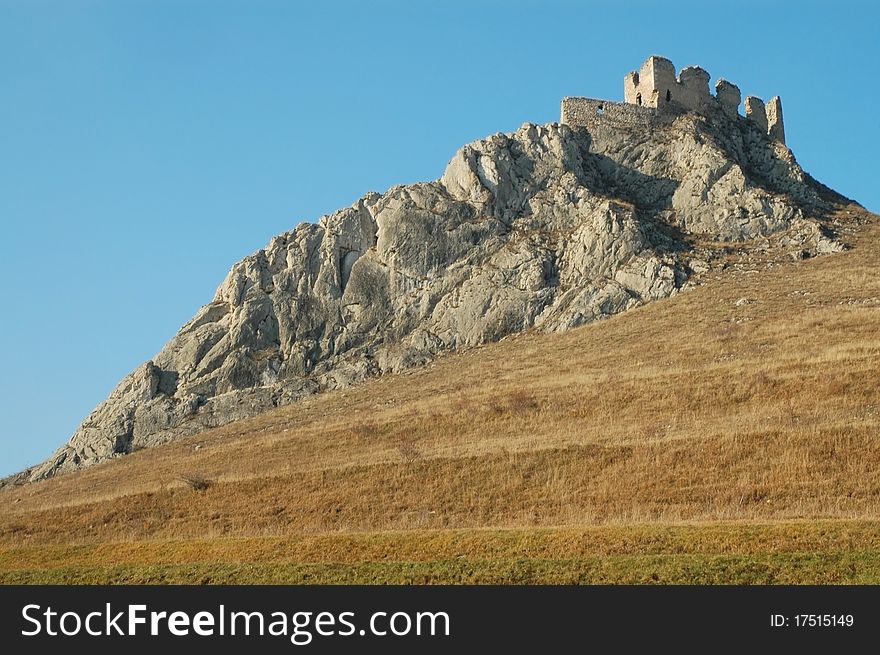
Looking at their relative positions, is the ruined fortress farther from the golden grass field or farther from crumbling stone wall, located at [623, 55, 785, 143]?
the golden grass field

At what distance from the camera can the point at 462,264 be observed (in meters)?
74.8

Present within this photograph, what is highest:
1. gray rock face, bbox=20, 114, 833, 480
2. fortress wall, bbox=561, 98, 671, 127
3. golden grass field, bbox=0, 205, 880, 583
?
fortress wall, bbox=561, 98, 671, 127

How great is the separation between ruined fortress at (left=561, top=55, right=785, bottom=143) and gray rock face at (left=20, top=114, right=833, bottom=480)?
2.25m

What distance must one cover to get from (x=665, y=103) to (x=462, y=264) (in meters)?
29.3

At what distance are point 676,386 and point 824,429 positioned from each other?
11745 millimetres

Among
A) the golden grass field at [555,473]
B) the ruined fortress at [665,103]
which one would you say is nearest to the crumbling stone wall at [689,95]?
the ruined fortress at [665,103]

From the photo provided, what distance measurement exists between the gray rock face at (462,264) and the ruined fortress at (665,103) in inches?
88.8

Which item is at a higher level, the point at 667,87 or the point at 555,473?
the point at 667,87

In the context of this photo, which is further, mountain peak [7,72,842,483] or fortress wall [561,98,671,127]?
fortress wall [561,98,671,127]

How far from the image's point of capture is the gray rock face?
67.6 meters

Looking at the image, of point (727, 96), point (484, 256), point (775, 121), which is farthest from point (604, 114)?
point (484, 256)

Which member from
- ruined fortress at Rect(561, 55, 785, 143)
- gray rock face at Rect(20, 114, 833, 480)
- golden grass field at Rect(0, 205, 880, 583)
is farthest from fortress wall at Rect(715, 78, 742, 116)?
golden grass field at Rect(0, 205, 880, 583)

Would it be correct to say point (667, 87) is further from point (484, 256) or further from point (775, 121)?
point (484, 256)

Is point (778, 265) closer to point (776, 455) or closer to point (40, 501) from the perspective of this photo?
point (776, 455)
